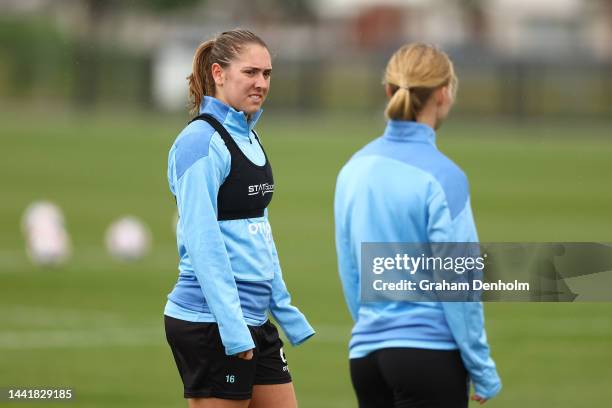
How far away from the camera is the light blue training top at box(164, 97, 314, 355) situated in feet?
16.6

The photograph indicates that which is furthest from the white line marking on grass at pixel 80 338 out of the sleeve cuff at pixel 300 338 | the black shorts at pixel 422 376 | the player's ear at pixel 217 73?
the black shorts at pixel 422 376

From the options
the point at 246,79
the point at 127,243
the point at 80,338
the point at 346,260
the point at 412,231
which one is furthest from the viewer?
the point at 127,243

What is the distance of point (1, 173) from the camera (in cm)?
3002

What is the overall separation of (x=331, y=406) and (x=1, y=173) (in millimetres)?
22014

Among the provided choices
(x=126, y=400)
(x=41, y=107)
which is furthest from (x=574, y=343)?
(x=41, y=107)

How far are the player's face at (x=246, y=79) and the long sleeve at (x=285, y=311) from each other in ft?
1.87

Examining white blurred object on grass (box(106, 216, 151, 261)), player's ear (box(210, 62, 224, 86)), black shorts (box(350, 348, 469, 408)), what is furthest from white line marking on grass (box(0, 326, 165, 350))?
black shorts (box(350, 348, 469, 408))

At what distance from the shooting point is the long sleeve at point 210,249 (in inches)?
199

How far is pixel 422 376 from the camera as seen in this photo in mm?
5098

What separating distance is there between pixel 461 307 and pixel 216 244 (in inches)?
37.2

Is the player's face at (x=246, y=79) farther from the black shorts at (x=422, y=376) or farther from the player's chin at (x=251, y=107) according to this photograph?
the black shorts at (x=422, y=376)

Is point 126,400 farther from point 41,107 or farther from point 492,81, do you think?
point 41,107

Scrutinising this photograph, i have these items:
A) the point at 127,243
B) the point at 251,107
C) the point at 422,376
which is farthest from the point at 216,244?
the point at 127,243

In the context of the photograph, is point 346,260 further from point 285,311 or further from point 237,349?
point 237,349
